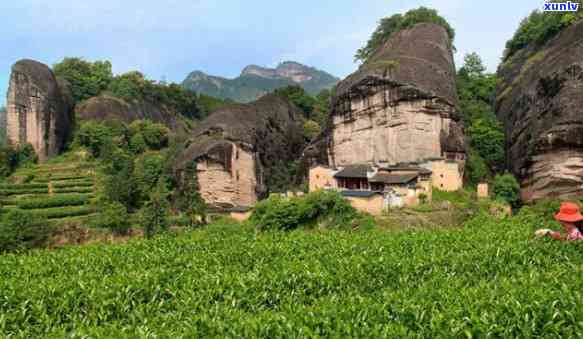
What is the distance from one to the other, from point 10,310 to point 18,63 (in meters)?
42.9

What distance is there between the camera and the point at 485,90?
41.5 meters

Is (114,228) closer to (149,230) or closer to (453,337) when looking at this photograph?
(149,230)

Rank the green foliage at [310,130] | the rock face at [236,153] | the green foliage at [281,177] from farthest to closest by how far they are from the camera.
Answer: the green foliage at [310,130], the green foliage at [281,177], the rock face at [236,153]

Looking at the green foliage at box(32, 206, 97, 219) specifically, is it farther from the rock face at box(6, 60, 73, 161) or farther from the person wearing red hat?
the person wearing red hat

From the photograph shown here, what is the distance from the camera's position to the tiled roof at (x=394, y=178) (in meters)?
25.6

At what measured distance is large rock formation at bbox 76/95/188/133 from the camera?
52.8 meters

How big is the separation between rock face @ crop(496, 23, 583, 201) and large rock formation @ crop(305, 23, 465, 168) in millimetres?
4192

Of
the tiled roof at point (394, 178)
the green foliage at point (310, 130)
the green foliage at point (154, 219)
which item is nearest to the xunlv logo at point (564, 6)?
the tiled roof at point (394, 178)

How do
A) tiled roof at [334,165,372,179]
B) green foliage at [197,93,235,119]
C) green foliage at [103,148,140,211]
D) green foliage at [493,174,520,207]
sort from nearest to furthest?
green foliage at [493,174,520,207] < tiled roof at [334,165,372,179] < green foliage at [103,148,140,211] < green foliage at [197,93,235,119]

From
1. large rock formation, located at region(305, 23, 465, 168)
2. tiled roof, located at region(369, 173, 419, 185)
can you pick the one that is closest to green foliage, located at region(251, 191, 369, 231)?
tiled roof, located at region(369, 173, 419, 185)

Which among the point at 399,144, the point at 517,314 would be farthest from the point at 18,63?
the point at 517,314

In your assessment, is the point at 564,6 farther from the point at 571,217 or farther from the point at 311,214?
the point at 571,217

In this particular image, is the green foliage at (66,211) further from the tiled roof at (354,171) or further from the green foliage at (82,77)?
the green foliage at (82,77)

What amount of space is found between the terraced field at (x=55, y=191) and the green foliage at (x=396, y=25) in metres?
35.4
